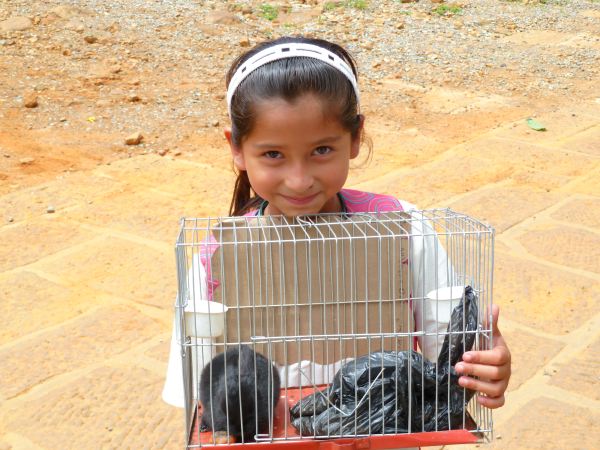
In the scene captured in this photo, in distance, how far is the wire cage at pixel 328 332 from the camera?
4.88 feet

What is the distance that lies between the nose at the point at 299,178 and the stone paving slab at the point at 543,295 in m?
1.83

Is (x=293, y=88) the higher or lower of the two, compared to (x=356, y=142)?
higher

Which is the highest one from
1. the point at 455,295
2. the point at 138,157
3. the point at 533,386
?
the point at 455,295

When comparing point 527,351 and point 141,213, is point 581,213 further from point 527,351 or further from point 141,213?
point 141,213

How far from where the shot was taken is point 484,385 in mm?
1495

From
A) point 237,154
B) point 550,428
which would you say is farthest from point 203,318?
point 550,428

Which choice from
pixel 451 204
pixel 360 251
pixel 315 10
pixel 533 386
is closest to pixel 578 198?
pixel 451 204

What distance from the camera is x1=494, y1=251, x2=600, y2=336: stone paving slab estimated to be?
326cm

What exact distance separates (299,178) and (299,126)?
0.33 ft

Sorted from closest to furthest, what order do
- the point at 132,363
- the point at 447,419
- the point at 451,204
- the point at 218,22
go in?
the point at 447,419, the point at 132,363, the point at 451,204, the point at 218,22

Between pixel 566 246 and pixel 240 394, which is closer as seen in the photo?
pixel 240 394

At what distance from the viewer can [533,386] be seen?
9.35 ft

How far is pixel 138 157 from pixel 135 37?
2551mm

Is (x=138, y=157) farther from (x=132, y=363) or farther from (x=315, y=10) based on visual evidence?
(x=315, y=10)
